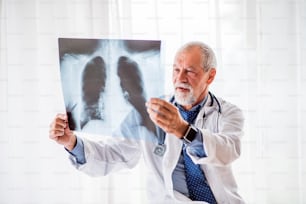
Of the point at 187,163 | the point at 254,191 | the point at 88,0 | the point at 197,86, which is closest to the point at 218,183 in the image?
the point at 187,163

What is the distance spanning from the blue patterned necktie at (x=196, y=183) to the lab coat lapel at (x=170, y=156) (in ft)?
0.08

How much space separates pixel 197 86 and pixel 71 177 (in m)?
0.71

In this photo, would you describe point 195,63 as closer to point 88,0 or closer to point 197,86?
point 197,86

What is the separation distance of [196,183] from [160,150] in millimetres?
150

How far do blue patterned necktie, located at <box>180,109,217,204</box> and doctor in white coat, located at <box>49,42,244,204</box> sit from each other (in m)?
0.01

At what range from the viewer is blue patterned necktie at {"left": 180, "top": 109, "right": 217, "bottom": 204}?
4.15 feet

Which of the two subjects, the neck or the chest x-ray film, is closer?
the chest x-ray film

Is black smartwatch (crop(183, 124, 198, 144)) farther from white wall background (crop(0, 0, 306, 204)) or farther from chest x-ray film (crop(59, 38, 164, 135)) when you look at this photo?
white wall background (crop(0, 0, 306, 204))

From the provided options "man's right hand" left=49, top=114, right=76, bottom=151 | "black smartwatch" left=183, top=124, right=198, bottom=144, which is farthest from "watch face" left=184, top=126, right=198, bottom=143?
"man's right hand" left=49, top=114, right=76, bottom=151

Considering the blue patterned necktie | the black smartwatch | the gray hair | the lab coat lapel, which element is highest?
the gray hair

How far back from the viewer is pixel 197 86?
1256 mm

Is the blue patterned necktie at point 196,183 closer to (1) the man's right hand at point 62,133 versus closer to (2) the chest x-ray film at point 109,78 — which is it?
(2) the chest x-ray film at point 109,78

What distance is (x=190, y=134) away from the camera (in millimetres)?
1095

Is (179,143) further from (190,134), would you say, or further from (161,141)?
(190,134)
